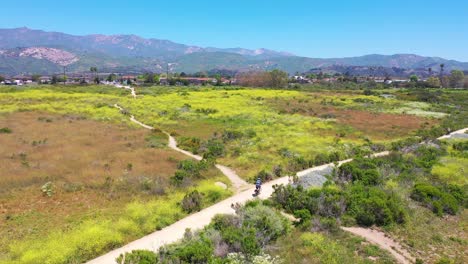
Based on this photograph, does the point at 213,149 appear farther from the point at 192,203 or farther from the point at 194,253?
the point at 194,253

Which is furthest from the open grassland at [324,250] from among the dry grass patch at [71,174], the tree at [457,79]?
the tree at [457,79]

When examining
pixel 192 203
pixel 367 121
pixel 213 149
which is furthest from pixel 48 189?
pixel 367 121

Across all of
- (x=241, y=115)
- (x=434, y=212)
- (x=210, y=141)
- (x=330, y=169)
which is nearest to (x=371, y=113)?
(x=241, y=115)

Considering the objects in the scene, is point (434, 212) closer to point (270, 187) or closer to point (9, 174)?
point (270, 187)

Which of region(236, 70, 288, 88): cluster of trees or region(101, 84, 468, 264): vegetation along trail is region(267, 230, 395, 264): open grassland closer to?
region(101, 84, 468, 264): vegetation along trail

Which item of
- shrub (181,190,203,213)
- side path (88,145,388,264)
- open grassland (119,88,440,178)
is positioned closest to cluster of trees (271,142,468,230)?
side path (88,145,388,264)

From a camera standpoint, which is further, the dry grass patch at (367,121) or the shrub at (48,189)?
the dry grass patch at (367,121)

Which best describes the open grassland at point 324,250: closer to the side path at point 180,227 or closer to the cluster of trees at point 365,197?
the cluster of trees at point 365,197

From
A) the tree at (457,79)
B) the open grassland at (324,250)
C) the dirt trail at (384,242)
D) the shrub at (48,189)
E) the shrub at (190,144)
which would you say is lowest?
the shrub at (190,144)
